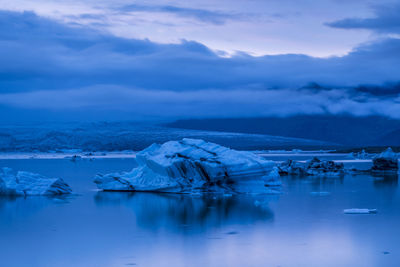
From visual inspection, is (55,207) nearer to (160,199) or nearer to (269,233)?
(160,199)

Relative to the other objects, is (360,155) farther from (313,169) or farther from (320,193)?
(320,193)

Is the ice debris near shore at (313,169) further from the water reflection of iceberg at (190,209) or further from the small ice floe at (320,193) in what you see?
the water reflection of iceberg at (190,209)

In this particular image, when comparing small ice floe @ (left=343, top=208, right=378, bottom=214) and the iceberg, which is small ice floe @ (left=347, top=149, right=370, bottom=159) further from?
small ice floe @ (left=343, top=208, right=378, bottom=214)

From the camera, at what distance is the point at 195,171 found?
587 inches

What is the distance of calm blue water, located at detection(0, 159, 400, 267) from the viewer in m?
7.34

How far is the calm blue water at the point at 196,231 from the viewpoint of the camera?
7340 millimetres

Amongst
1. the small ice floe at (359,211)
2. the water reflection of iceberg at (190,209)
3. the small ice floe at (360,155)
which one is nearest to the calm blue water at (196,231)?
the water reflection of iceberg at (190,209)

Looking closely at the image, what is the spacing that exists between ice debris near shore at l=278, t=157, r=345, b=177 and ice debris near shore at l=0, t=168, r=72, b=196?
40.5 ft

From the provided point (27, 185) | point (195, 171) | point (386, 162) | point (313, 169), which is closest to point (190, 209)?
point (195, 171)

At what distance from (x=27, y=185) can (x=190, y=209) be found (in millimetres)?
5219

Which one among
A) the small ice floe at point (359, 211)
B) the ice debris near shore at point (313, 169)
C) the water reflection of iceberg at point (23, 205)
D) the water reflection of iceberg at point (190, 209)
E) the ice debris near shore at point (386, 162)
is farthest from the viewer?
the ice debris near shore at point (386, 162)

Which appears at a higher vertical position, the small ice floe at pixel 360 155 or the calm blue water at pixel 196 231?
the calm blue water at pixel 196 231

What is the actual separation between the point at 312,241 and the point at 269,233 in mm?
1007

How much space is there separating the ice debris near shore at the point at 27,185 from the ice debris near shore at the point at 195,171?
5.44 ft
